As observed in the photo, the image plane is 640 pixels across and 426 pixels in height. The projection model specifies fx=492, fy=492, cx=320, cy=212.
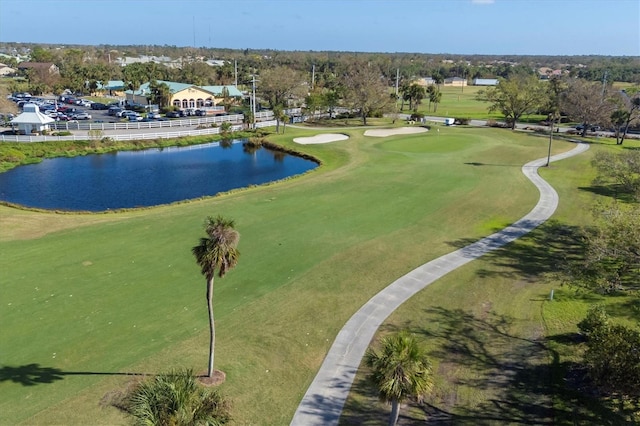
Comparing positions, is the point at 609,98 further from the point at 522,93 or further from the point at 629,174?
the point at 629,174

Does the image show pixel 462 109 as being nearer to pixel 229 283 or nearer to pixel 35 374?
pixel 229 283

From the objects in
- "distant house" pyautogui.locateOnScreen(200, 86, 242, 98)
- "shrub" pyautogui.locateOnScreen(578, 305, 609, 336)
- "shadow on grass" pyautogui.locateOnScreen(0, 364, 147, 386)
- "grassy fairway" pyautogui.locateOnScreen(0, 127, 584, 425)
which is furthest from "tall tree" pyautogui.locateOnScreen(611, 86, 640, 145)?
"shadow on grass" pyautogui.locateOnScreen(0, 364, 147, 386)

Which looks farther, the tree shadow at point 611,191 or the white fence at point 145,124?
the white fence at point 145,124

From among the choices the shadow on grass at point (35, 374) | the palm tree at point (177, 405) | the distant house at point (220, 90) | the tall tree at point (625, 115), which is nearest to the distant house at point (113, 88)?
the distant house at point (220, 90)

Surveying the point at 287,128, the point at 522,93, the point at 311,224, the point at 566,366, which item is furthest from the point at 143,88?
the point at 566,366

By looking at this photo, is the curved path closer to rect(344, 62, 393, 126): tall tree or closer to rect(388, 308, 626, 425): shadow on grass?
rect(388, 308, 626, 425): shadow on grass

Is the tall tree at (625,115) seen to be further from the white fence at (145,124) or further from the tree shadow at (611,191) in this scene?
the white fence at (145,124)
